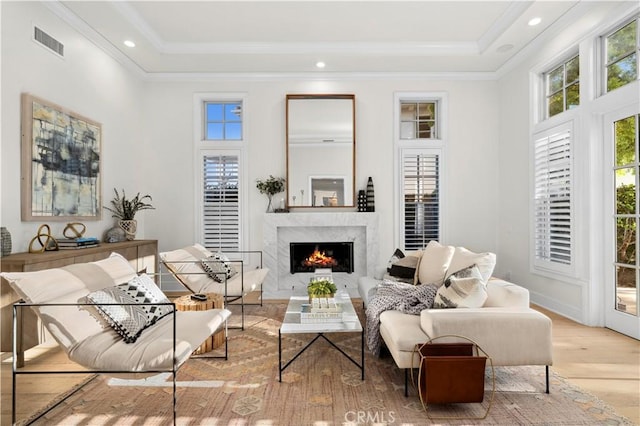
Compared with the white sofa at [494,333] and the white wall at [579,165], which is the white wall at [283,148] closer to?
the white wall at [579,165]

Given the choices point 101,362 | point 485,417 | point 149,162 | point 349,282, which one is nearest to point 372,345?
point 485,417

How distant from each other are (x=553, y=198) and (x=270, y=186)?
11.9 feet

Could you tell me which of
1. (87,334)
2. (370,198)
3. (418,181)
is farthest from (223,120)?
(87,334)

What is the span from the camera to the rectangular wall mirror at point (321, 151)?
18.2 feet

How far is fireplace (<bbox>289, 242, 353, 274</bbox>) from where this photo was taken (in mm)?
5613

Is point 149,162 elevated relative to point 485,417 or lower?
elevated

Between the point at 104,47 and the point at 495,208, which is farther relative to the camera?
the point at 495,208

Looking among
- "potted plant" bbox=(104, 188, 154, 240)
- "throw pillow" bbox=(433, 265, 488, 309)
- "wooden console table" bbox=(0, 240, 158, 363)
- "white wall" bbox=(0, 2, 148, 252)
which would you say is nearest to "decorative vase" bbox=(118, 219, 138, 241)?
"potted plant" bbox=(104, 188, 154, 240)

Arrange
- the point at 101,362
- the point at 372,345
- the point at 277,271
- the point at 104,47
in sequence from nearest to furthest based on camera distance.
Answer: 1. the point at 101,362
2. the point at 372,345
3. the point at 104,47
4. the point at 277,271

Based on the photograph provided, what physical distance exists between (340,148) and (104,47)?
129 inches

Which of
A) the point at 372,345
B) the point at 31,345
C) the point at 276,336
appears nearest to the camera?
the point at 31,345

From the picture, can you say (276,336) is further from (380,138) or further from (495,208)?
(495,208)

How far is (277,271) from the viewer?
5445mm

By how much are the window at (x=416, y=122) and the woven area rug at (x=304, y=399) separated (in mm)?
3789
